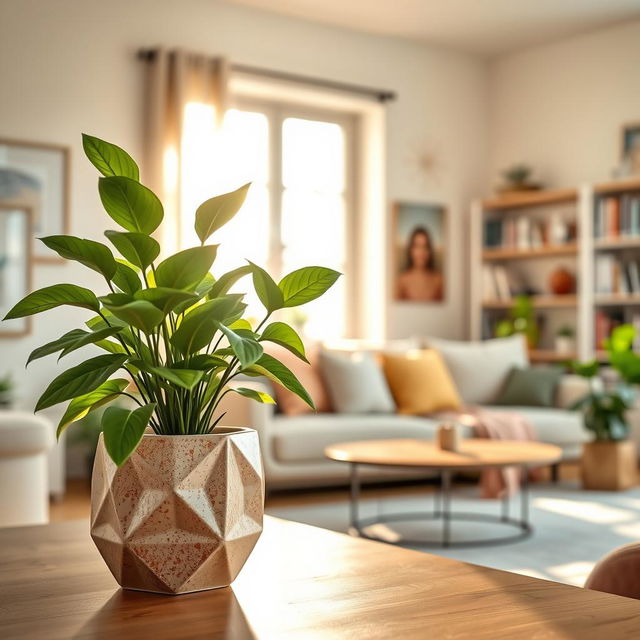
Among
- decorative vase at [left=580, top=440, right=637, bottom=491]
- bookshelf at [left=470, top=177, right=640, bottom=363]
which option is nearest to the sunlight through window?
decorative vase at [left=580, top=440, right=637, bottom=491]

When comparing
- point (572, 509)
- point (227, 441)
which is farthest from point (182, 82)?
point (227, 441)

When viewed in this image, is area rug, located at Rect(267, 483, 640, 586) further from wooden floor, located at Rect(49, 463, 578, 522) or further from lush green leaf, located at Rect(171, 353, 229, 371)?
lush green leaf, located at Rect(171, 353, 229, 371)

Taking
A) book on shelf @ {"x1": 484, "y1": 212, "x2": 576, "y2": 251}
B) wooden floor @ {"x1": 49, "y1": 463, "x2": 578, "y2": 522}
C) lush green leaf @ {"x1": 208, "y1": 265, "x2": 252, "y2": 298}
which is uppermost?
book on shelf @ {"x1": 484, "y1": 212, "x2": 576, "y2": 251}

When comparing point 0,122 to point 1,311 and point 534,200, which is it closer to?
point 1,311

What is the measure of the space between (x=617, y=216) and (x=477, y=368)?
153cm

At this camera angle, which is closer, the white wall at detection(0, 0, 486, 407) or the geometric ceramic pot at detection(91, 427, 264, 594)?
the geometric ceramic pot at detection(91, 427, 264, 594)

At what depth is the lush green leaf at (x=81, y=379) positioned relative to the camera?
1088mm

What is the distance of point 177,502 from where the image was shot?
1113 mm

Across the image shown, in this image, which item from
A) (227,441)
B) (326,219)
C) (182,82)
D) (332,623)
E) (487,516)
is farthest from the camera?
(326,219)

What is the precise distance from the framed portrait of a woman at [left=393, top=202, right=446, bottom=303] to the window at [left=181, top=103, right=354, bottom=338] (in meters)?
0.37

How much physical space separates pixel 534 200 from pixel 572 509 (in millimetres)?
3032

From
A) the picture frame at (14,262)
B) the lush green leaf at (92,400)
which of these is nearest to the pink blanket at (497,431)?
the picture frame at (14,262)

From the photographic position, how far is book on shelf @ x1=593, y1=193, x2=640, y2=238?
6641mm

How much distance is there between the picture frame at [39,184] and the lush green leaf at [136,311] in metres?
4.81
